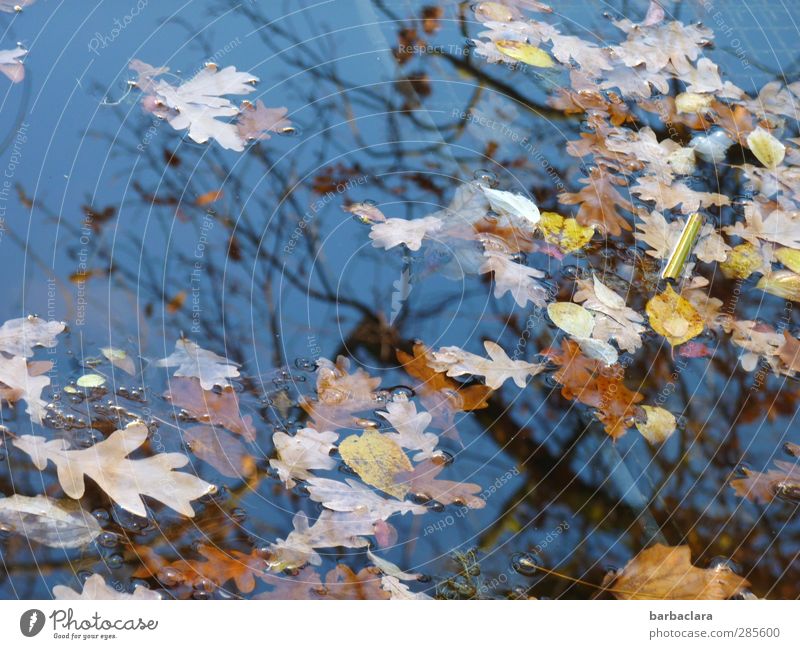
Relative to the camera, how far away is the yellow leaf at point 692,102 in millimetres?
1766

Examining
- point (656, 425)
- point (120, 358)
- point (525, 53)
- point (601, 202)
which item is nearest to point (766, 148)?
point (601, 202)

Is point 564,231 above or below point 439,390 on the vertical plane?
above

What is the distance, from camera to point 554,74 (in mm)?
1750

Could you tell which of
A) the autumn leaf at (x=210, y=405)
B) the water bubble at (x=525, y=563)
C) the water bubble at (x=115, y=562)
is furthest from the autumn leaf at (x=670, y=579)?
the water bubble at (x=115, y=562)

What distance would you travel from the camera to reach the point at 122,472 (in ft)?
4.33

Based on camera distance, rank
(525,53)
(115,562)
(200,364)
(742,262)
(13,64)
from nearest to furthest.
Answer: (115,562), (200,364), (13,64), (742,262), (525,53)

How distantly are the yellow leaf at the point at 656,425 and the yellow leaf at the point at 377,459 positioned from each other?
16.3 inches

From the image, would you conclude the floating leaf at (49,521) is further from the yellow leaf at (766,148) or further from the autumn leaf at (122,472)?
the yellow leaf at (766,148)

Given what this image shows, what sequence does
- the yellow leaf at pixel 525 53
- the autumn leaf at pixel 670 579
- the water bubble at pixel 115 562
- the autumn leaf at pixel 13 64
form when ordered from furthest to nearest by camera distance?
the yellow leaf at pixel 525 53 < the autumn leaf at pixel 13 64 < the autumn leaf at pixel 670 579 < the water bubble at pixel 115 562

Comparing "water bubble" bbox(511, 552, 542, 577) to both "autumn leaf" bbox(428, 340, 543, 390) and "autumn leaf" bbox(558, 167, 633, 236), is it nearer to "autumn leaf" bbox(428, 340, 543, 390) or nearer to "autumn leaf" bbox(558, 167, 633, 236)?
"autumn leaf" bbox(428, 340, 543, 390)

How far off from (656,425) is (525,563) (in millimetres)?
335

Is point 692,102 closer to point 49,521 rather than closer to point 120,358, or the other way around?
point 120,358
